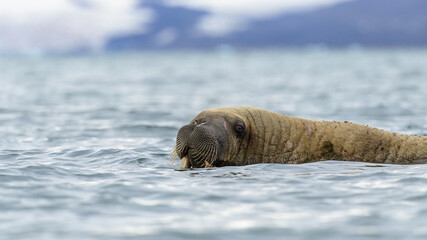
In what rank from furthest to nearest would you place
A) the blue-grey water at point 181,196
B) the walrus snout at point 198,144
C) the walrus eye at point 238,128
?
the walrus eye at point 238,128, the walrus snout at point 198,144, the blue-grey water at point 181,196

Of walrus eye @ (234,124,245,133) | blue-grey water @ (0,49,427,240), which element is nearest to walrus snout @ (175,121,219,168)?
blue-grey water @ (0,49,427,240)

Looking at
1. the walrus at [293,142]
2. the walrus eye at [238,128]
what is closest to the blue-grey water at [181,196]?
the walrus at [293,142]

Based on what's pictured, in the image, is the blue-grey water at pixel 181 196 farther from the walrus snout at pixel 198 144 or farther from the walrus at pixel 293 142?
the walrus at pixel 293 142

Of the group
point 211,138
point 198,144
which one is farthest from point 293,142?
point 198,144

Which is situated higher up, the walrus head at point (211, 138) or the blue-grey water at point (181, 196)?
the walrus head at point (211, 138)

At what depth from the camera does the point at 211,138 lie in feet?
32.9

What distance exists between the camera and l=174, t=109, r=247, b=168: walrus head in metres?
10.0

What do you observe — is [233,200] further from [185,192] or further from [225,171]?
[225,171]

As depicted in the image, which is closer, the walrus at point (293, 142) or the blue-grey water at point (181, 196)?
the blue-grey water at point (181, 196)

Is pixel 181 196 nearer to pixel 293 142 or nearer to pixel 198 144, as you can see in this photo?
A: pixel 198 144

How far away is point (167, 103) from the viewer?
92.3 feet

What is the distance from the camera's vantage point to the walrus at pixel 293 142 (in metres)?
10.5

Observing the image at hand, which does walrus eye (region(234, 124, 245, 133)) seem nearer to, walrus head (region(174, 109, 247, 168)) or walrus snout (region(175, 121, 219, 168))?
walrus head (region(174, 109, 247, 168))

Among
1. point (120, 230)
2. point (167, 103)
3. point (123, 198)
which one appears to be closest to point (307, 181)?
point (123, 198)
